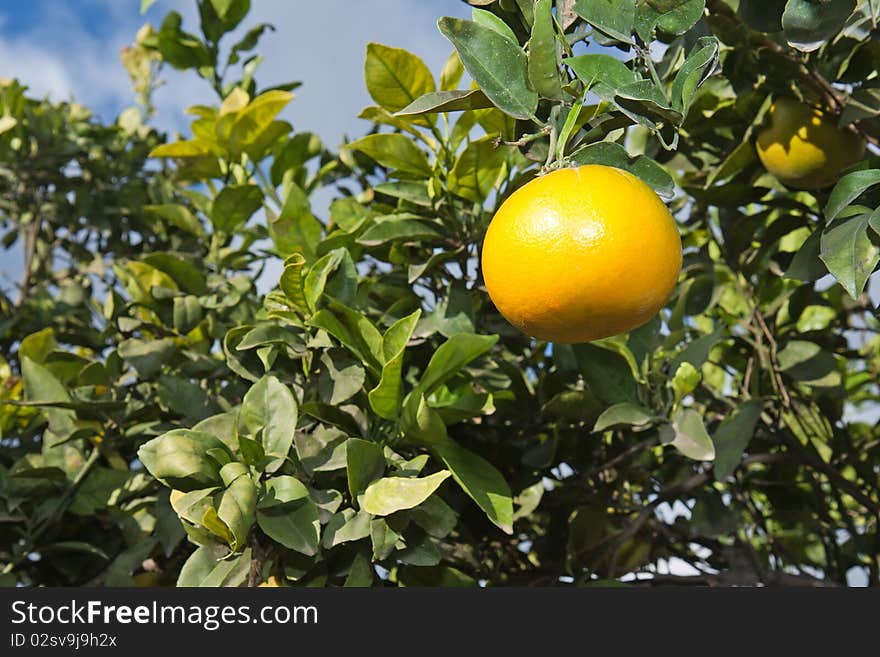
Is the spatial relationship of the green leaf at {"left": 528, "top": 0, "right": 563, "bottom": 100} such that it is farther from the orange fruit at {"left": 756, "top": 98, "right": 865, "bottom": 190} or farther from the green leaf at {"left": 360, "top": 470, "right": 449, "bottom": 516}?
the orange fruit at {"left": 756, "top": 98, "right": 865, "bottom": 190}

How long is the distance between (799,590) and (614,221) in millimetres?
596

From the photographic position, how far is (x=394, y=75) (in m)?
1.25

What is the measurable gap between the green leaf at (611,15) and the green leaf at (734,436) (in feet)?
2.40

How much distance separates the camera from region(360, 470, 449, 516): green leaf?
3.32 ft

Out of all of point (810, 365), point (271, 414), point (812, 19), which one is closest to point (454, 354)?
point (271, 414)

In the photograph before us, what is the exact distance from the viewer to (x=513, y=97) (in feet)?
2.84

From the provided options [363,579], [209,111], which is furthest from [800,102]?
[209,111]

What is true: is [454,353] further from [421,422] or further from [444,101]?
[444,101]

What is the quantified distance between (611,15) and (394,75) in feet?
1.54

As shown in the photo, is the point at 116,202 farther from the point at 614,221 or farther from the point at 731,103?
the point at 614,221

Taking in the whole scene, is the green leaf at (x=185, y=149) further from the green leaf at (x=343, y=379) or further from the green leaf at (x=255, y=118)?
the green leaf at (x=343, y=379)

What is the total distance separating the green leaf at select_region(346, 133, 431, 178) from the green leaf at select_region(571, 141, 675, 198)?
0.50 meters

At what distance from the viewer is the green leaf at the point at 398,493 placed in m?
1.01

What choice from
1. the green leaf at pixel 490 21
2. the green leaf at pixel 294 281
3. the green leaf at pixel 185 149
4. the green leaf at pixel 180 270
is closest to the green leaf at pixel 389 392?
the green leaf at pixel 294 281
